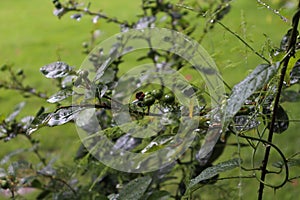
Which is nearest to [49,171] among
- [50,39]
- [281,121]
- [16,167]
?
[16,167]

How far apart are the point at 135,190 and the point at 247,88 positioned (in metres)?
0.35

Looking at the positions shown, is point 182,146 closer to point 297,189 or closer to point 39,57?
point 297,189

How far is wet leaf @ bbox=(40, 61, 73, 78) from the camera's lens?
91 centimetres

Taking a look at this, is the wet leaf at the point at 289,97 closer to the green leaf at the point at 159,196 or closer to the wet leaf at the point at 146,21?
the green leaf at the point at 159,196

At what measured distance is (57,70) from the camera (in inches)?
36.3

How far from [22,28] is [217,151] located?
5610 millimetres

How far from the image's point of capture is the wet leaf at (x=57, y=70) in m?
0.91

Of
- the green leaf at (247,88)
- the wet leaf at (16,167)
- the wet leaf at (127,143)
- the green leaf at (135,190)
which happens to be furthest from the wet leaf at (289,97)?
the wet leaf at (16,167)

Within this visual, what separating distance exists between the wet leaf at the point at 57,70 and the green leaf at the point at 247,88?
409 mm

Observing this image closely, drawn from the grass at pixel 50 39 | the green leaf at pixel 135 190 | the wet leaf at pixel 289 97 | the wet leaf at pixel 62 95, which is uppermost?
the grass at pixel 50 39

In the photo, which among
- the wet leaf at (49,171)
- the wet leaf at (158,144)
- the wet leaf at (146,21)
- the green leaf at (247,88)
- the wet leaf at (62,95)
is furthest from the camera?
the wet leaf at (146,21)

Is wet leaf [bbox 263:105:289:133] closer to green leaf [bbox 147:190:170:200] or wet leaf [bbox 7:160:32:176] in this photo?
green leaf [bbox 147:190:170:200]

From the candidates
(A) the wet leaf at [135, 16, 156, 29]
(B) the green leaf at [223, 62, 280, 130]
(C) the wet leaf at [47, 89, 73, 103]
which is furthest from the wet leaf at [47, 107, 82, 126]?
(A) the wet leaf at [135, 16, 156, 29]

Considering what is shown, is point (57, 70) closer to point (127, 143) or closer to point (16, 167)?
point (127, 143)
